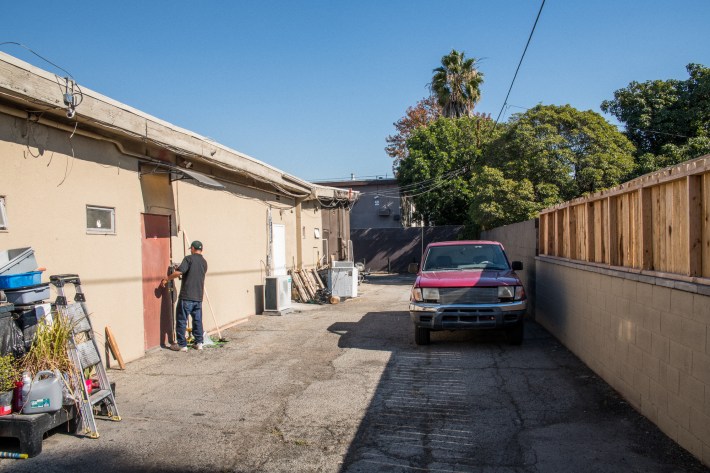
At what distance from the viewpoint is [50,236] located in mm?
7328

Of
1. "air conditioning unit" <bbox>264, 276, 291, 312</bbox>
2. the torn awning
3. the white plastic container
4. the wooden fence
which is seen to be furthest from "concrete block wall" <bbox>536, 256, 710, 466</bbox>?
"air conditioning unit" <bbox>264, 276, 291, 312</bbox>

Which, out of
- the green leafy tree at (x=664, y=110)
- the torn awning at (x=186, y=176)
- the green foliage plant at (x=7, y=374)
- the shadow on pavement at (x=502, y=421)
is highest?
the green leafy tree at (x=664, y=110)

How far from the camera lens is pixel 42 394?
511cm

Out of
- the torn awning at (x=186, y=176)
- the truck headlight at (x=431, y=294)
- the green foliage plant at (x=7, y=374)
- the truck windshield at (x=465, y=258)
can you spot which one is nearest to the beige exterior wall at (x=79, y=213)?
the torn awning at (x=186, y=176)

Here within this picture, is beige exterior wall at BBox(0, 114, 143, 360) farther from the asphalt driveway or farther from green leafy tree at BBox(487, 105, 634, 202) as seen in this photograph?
green leafy tree at BBox(487, 105, 634, 202)

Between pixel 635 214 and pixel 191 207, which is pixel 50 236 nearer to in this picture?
pixel 191 207

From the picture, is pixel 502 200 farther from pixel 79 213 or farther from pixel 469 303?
pixel 79 213

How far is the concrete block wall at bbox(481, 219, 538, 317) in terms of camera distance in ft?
42.3

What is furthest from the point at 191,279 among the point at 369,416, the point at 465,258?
the point at 465,258

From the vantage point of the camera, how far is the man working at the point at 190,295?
966 centimetres

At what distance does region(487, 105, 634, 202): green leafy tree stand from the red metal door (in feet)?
48.3

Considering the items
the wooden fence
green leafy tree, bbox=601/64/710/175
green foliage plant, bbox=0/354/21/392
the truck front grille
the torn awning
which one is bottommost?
green foliage plant, bbox=0/354/21/392

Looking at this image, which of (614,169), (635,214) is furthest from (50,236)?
(614,169)

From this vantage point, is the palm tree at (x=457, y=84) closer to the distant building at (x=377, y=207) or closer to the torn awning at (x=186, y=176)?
the distant building at (x=377, y=207)
